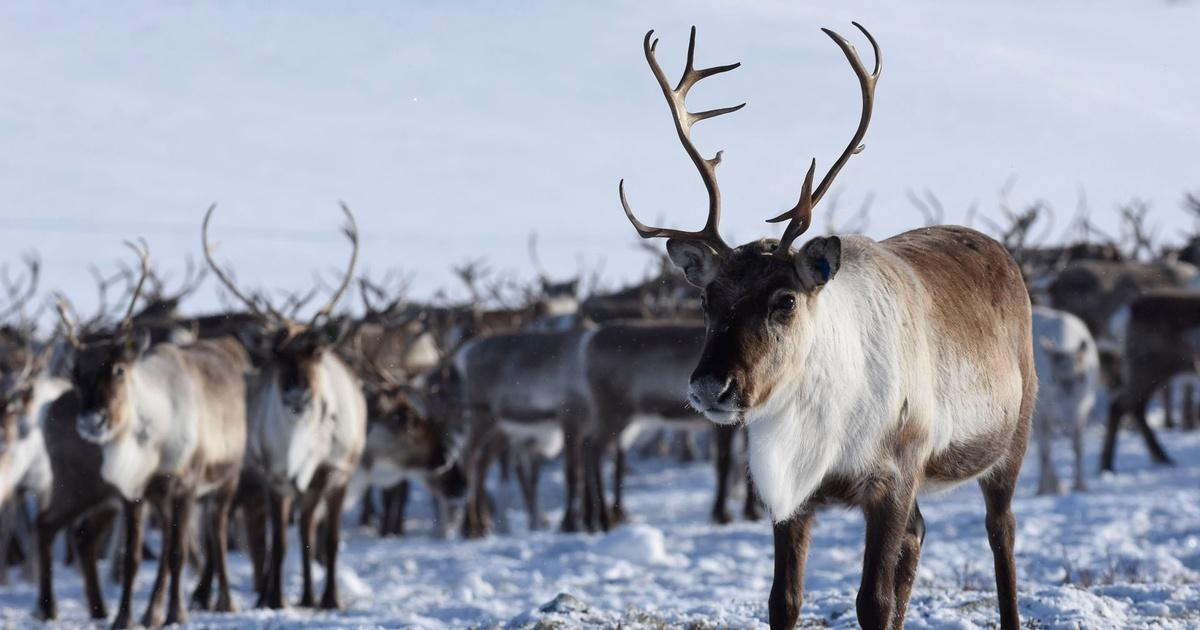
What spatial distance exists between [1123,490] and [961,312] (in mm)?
8040

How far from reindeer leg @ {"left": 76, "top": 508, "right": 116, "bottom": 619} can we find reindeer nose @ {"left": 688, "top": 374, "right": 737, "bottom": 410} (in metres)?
5.34

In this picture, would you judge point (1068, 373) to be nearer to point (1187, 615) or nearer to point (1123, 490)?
point (1123, 490)

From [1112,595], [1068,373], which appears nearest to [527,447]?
[1068,373]

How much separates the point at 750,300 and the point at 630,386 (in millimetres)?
8214

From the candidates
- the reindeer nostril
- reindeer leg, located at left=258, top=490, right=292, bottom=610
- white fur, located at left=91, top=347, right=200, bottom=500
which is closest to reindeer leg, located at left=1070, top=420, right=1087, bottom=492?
reindeer leg, located at left=258, top=490, right=292, bottom=610

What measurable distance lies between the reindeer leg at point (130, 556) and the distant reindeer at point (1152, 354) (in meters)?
8.80

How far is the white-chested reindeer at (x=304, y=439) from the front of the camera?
7777 mm

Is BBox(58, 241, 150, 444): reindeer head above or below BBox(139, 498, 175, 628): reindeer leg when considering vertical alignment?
above

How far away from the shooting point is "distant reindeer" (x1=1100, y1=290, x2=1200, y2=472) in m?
12.9

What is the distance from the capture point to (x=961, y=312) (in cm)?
423

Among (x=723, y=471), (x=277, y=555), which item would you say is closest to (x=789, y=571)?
(x=277, y=555)

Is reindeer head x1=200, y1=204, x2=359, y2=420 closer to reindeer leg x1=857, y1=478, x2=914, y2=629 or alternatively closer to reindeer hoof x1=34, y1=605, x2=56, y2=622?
reindeer hoof x1=34, y1=605, x2=56, y2=622

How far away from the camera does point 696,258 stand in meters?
3.91

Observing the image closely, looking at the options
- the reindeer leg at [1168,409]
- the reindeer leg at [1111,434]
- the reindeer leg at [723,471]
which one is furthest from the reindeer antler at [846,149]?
the reindeer leg at [1168,409]
